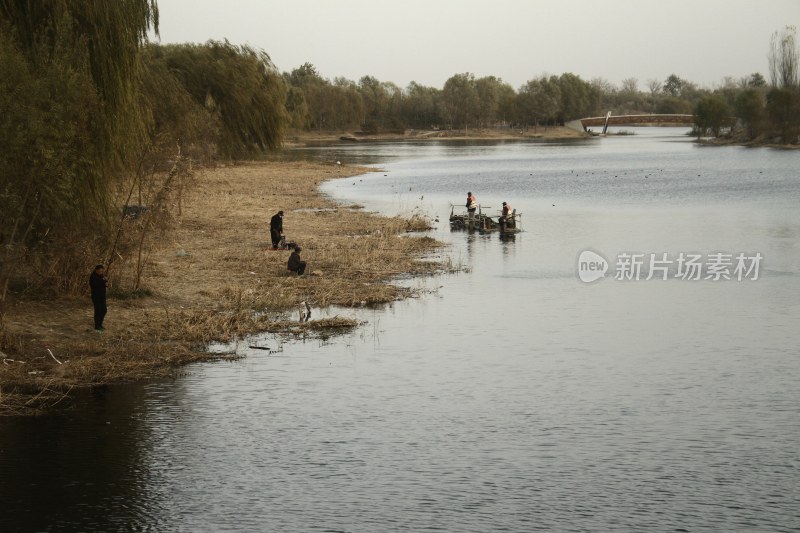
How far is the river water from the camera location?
16.1 meters

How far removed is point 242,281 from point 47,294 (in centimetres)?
739

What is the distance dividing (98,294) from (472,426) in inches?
446

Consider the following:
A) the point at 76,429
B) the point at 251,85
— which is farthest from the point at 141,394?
the point at 251,85

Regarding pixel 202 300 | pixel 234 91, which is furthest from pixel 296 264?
pixel 234 91

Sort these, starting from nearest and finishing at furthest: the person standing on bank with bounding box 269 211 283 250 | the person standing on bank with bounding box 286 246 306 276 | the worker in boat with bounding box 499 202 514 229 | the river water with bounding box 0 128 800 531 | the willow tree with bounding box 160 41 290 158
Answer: the river water with bounding box 0 128 800 531 → the person standing on bank with bounding box 286 246 306 276 → the person standing on bank with bounding box 269 211 283 250 → the worker in boat with bounding box 499 202 514 229 → the willow tree with bounding box 160 41 290 158

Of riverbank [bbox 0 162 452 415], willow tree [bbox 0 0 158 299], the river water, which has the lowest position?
the river water

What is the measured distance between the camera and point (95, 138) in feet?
85.5

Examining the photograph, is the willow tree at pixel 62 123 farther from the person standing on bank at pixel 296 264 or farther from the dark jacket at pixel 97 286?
the person standing on bank at pixel 296 264

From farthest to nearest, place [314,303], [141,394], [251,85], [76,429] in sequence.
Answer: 1. [251,85]
2. [314,303]
3. [141,394]
4. [76,429]

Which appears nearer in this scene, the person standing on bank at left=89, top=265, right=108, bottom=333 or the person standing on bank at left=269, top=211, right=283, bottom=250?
the person standing on bank at left=89, top=265, right=108, bottom=333

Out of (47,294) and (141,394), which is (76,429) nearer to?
(141,394)

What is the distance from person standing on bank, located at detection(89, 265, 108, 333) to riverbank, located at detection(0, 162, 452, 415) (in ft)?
1.13

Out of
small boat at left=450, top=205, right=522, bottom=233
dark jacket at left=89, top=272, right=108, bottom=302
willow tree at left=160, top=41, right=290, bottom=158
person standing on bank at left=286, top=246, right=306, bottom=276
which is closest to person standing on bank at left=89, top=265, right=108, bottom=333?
dark jacket at left=89, top=272, right=108, bottom=302

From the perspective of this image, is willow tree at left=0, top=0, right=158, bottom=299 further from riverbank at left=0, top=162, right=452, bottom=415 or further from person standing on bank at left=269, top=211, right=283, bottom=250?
person standing on bank at left=269, top=211, right=283, bottom=250
